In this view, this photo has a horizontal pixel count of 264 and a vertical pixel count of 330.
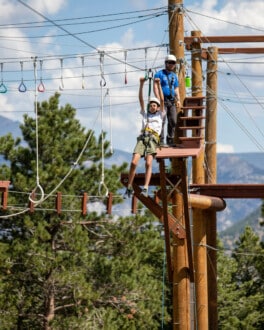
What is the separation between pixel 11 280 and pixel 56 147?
493 cm

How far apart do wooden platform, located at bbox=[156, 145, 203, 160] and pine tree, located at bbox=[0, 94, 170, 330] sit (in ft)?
63.0

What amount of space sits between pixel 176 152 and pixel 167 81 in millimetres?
1155

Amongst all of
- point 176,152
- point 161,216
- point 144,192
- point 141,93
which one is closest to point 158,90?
point 141,93

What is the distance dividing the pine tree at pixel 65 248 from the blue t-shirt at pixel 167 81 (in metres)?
18.7

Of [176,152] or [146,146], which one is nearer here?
[146,146]

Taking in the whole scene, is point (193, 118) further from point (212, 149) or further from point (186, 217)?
point (212, 149)

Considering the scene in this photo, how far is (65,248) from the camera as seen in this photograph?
3161 cm

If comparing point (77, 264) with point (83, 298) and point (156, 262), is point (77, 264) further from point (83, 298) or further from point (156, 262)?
point (156, 262)

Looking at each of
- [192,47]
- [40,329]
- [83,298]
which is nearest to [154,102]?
[192,47]

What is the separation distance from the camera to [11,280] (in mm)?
31469

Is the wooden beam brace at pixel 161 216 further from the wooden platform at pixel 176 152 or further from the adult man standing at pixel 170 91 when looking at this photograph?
the wooden platform at pixel 176 152

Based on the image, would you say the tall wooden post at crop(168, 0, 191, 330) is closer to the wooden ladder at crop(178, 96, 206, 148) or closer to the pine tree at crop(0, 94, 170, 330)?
the wooden ladder at crop(178, 96, 206, 148)

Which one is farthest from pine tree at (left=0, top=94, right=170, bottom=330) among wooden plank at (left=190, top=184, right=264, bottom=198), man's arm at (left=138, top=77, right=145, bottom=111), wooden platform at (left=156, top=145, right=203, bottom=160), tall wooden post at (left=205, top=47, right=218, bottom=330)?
wooden platform at (left=156, top=145, right=203, bottom=160)

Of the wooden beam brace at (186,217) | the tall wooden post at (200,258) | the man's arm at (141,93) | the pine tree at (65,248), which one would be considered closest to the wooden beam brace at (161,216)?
the wooden beam brace at (186,217)
